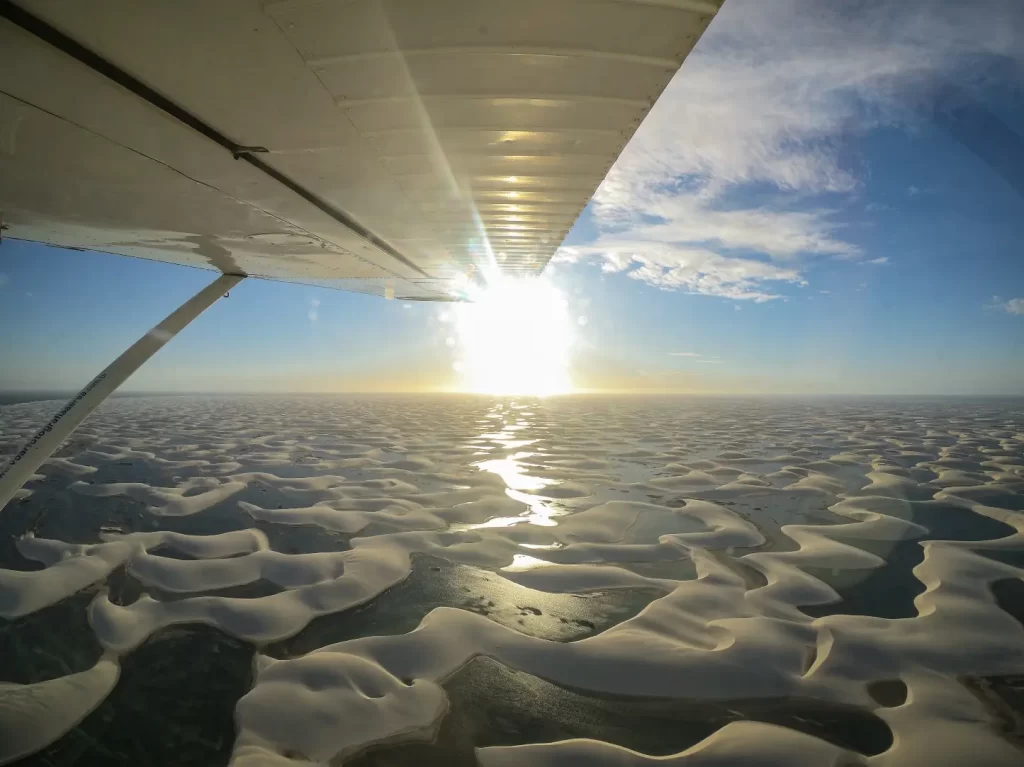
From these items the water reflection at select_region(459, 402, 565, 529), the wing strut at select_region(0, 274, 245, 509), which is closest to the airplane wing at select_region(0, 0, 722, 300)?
the wing strut at select_region(0, 274, 245, 509)

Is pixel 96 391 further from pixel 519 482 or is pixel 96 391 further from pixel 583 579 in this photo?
pixel 519 482

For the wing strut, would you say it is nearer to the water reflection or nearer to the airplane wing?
the airplane wing

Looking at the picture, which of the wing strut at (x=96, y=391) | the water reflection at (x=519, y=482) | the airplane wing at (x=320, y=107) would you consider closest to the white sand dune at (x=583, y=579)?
the water reflection at (x=519, y=482)

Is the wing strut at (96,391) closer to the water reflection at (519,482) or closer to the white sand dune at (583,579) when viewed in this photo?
the white sand dune at (583,579)

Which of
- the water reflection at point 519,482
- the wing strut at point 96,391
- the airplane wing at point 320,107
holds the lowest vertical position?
the water reflection at point 519,482

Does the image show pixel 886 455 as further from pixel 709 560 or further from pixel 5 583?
pixel 5 583
